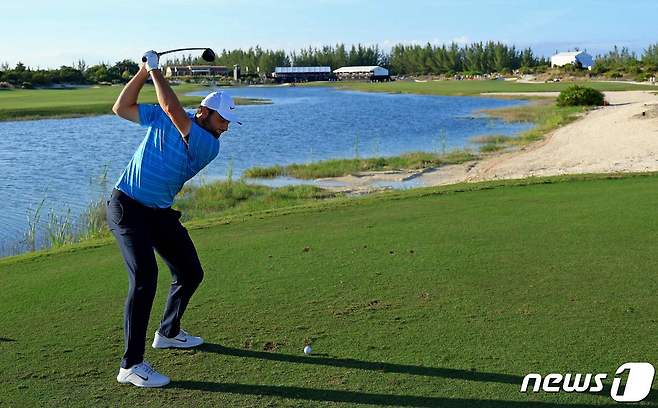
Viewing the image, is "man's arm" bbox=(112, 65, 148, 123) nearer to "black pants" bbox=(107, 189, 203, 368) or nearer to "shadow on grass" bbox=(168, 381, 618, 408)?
"black pants" bbox=(107, 189, 203, 368)

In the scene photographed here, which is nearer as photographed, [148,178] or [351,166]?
[148,178]

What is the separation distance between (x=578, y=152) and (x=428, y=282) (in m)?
20.0

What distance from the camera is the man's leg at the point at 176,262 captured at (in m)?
5.27

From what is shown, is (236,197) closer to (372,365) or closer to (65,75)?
(372,365)

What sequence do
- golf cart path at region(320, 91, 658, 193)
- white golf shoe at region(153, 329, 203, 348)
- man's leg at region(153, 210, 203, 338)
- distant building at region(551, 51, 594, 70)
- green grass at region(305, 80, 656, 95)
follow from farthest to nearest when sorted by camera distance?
1. distant building at region(551, 51, 594, 70)
2. green grass at region(305, 80, 656, 95)
3. golf cart path at region(320, 91, 658, 193)
4. white golf shoe at region(153, 329, 203, 348)
5. man's leg at region(153, 210, 203, 338)

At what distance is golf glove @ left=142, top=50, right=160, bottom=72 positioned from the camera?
4.82m

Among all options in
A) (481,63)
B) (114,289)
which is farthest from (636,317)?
(481,63)

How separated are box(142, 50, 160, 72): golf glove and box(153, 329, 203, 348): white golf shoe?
202 centimetres

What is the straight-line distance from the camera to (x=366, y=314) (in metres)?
6.24

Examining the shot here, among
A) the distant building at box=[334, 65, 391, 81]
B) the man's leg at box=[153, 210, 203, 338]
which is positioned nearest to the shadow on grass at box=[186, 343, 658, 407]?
the man's leg at box=[153, 210, 203, 338]

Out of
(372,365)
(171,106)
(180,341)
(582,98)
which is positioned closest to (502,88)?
(582,98)

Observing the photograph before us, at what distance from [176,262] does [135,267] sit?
50 cm

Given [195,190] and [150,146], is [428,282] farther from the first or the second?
[195,190]

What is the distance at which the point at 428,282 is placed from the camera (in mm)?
7086
